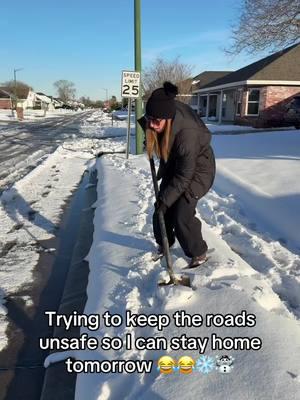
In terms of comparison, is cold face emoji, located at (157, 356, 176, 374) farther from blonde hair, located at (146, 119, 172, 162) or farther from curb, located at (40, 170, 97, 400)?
blonde hair, located at (146, 119, 172, 162)

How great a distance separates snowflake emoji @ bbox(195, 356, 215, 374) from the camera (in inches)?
100

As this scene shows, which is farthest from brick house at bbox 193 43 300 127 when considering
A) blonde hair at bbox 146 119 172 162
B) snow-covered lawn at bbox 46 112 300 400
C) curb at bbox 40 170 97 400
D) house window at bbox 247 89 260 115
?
blonde hair at bbox 146 119 172 162

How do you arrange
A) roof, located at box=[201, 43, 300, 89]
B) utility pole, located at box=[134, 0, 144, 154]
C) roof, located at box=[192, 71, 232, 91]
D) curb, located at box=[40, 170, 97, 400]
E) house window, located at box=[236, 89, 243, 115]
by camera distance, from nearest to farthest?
1. curb, located at box=[40, 170, 97, 400]
2. utility pole, located at box=[134, 0, 144, 154]
3. roof, located at box=[201, 43, 300, 89]
4. house window, located at box=[236, 89, 243, 115]
5. roof, located at box=[192, 71, 232, 91]

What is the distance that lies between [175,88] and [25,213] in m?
4.31

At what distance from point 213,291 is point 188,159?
1100 millimetres

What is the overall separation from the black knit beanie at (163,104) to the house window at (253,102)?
2456 cm

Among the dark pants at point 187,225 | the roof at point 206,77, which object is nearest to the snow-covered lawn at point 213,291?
the dark pants at point 187,225

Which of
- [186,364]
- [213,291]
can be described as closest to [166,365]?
[186,364]

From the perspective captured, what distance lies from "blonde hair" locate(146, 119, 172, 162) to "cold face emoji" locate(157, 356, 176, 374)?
171 cm

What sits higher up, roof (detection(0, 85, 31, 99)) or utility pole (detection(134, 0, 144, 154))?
utility pole (detection(134, 0, 144, 154))

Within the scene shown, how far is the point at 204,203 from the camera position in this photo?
6.97 m

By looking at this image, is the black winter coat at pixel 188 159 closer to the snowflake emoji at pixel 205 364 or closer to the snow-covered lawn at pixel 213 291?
the snow-covered lawn at pixel 213 291

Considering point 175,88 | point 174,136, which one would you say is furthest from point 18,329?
point 175,88

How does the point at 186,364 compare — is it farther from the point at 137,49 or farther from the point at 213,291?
the point at 137,49
